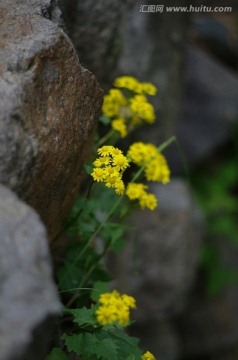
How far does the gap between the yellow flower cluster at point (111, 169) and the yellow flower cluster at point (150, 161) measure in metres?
0.28

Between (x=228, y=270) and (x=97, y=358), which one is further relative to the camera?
(x=228, y=270)

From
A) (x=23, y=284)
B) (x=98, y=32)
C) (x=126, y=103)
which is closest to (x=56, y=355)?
(x=23, y=284)

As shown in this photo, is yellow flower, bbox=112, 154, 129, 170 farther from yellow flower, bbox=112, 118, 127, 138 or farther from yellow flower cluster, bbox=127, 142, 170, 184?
yellow flower, bbox=112, 118, 127, 138

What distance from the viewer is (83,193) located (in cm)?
231

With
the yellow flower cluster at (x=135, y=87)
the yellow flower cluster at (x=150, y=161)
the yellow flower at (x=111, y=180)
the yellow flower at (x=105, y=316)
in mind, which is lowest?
the yellow flower at (x=105, y=316)

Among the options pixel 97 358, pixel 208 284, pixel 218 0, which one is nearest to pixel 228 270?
pixel 208 284

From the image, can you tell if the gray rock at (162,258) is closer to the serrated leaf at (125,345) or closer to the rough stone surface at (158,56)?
the rough stone surface at (158,56)

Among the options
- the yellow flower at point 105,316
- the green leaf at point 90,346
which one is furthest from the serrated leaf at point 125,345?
the yellow flower at point 105,316

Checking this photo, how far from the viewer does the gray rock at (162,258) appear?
382 cm

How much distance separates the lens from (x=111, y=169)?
1.75 meters

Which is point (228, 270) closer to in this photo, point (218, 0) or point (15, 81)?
point (218, 0)

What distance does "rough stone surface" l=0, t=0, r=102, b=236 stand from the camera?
4.95 feet

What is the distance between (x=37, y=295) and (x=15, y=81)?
0.66 meters

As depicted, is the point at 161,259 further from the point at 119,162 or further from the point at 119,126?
the point at 119,162
